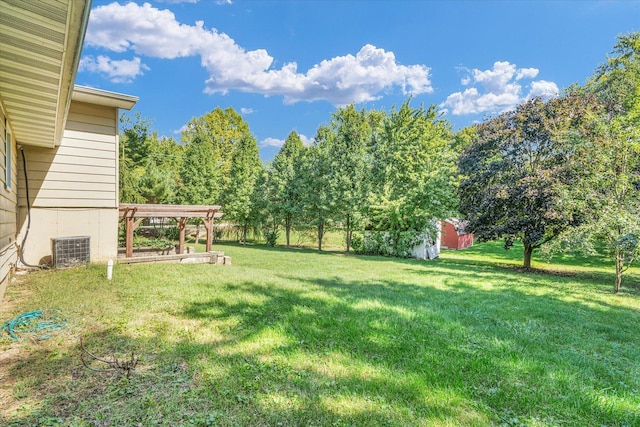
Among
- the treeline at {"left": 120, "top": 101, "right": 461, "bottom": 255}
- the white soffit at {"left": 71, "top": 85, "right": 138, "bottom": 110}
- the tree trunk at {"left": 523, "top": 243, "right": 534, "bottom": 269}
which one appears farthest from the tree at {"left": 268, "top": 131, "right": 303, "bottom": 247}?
the white soffit at {"left": 71, "top": 85, "right": 138, "bottom": 110}

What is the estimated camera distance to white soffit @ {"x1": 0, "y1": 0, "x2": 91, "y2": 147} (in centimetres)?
210

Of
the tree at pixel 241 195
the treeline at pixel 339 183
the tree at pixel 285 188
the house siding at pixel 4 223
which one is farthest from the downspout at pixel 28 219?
the tree at pixel 241 195

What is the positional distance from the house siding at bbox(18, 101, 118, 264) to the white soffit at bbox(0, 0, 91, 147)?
2.08 meters

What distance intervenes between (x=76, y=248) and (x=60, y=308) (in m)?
3.30

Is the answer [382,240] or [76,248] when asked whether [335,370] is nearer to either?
[76,248]

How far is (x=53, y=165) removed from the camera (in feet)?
22.1

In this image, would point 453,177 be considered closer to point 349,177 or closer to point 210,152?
point 349,177

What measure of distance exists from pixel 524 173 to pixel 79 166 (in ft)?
41.7

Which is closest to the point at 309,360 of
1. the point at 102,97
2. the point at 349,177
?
the point at 102,97

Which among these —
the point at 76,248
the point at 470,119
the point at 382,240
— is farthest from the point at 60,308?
the point at 470,119

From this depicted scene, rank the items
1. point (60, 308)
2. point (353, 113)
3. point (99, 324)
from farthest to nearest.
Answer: point (353, 113) → point (60, 308) → point (99, 324)

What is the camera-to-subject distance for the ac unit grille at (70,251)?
6.32 metres

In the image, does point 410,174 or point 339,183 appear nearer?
point 410,174

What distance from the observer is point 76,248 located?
656 centimetres
